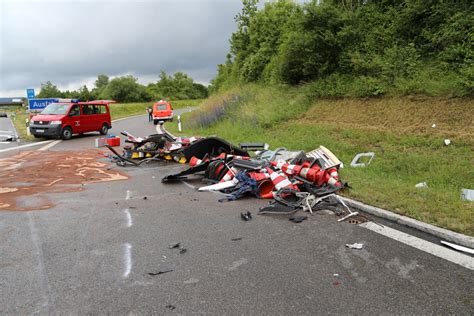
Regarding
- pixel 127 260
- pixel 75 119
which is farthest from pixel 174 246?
pixel 75 119

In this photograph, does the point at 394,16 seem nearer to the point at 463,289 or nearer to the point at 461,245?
the point at 461,245

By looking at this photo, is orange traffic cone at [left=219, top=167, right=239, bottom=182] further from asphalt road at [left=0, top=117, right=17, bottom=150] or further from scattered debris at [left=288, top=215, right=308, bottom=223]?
asphalt road at [left=0, top=117, right=17, bottom=150]

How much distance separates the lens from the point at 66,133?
733 inches

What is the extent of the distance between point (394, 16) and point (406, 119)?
6012 mm

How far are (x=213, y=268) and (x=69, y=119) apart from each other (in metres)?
17.9

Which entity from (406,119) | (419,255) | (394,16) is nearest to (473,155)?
(406,119)

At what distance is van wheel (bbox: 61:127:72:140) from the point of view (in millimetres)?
18395

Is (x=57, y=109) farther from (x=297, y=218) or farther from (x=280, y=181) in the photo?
(x=297, y=218)

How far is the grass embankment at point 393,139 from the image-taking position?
548 cm

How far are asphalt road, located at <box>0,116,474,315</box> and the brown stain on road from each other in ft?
2.88

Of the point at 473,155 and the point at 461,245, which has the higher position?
the point at 473,155

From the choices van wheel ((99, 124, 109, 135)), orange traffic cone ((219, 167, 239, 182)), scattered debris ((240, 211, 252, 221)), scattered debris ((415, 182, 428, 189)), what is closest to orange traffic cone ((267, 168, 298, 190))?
orange traffic cone ((219, 167, 239, 182))

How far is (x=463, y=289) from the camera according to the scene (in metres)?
3.13

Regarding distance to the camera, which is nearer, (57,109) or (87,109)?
(57,109)
